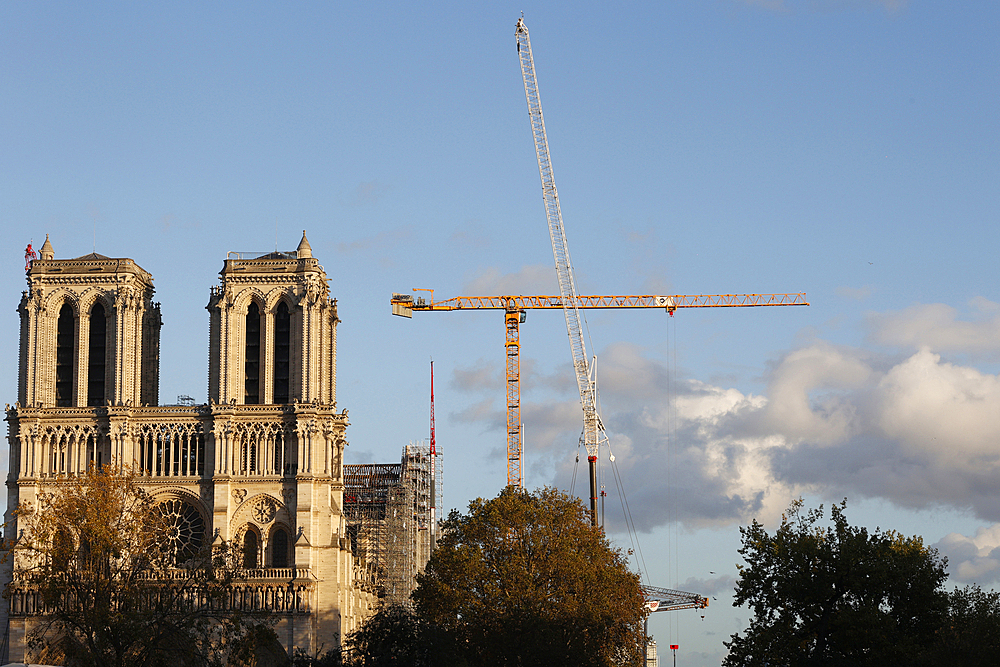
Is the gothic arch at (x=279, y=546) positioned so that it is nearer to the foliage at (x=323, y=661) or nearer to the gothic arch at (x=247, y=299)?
the gothic arch at (x=247, y=299)

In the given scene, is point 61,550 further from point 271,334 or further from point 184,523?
point 271,334

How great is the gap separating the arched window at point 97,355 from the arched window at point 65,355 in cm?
135

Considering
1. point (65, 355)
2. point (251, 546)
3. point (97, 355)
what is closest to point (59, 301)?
point (65, 355)

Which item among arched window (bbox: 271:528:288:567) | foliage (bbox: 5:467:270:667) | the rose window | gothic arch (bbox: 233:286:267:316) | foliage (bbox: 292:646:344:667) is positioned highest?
gothic arch (bbox: 233:286:267:316)

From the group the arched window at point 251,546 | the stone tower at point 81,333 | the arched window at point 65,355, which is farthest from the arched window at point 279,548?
the arched window at point 65,355

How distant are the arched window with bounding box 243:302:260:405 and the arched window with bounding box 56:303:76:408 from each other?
12493 millimetres

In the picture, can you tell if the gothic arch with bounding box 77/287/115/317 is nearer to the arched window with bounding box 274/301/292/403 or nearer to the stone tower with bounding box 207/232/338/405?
the stone tower with bounding box 207/232/338/405

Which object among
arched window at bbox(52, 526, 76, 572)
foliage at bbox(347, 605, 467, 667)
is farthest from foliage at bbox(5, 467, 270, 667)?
foliage at bbox(347, 605, 467, 667)

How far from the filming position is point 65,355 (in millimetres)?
111688

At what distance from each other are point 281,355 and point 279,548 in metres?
13.8

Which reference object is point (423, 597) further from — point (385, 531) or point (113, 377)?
point (385, 531)

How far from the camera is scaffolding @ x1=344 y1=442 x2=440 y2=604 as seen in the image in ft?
447

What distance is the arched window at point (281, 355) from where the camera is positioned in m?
111

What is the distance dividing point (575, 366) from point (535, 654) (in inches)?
3110
